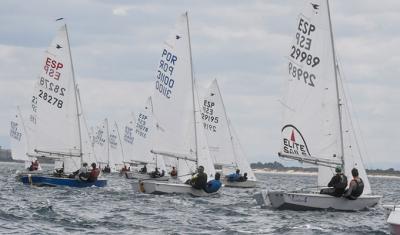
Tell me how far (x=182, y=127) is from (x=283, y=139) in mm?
9674

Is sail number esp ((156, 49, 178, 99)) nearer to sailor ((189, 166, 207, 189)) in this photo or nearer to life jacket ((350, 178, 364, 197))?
sailor ((189, 166, 207, 189))

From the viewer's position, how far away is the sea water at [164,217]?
23531 mm

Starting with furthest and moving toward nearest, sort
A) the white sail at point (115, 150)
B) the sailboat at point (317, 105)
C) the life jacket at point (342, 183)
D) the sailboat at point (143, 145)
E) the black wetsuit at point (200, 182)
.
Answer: the white sail at point (115, 150) < the sailboat at point (143, 145) < the black wetsuit at point (200, 182) < the sailboat at point (317, 105) < the life jacket at point (342, 183)

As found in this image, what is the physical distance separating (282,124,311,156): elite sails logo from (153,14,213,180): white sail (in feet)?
30.0

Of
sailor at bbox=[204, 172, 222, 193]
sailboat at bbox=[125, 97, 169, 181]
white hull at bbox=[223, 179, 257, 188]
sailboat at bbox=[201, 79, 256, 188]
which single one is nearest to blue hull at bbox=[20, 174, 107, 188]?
sailor at bbox=[204, 172, 222, 193]

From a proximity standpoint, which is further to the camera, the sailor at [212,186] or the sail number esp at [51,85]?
the sail number esp at [51,85]

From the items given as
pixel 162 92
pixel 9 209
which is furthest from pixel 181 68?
pixel 9 209

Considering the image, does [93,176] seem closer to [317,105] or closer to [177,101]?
[177,101]

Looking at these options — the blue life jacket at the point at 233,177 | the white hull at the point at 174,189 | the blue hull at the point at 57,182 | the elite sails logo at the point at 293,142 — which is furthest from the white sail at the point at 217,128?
the elite sails logo at the point at 293,142

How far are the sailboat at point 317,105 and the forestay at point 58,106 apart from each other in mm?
16152

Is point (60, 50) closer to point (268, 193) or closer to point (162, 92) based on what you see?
point (162, 92)

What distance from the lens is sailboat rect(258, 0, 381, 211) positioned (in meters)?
31.2

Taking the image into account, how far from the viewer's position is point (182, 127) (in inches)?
1606

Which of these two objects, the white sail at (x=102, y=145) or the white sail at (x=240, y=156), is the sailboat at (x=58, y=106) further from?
the white sail at (x=102, y=145)
